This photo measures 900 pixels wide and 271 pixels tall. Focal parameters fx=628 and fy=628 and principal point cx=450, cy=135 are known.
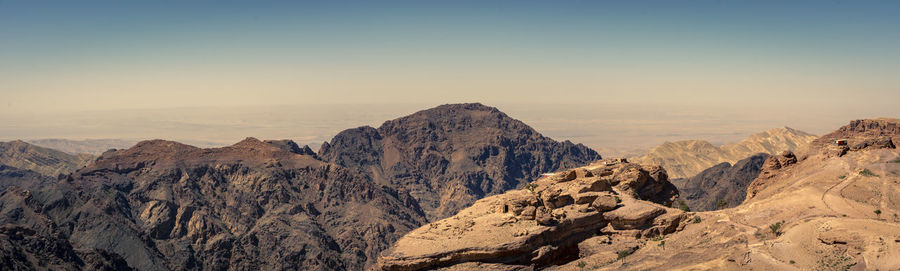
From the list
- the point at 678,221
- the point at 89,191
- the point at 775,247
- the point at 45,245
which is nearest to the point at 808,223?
the point at 775,247

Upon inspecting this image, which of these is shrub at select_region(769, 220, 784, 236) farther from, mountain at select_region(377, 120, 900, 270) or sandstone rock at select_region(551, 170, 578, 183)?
sandstone rock at select_region(551, 170, 578, 183)

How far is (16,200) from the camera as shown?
174500 mm

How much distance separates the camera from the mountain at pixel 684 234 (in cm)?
5012

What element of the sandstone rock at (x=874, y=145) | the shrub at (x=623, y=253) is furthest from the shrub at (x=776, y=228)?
the sandstone rock at (x=874, y=145)

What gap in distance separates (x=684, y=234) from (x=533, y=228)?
15343 millimetres

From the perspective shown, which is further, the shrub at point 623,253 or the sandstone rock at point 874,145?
the sandstone rock at point 874,145

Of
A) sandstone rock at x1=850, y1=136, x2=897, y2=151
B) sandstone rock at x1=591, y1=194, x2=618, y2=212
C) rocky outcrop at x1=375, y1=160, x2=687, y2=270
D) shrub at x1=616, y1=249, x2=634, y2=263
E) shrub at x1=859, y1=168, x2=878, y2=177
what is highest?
sandstone rock at x1=850, y1=136, x2=897, y2=151

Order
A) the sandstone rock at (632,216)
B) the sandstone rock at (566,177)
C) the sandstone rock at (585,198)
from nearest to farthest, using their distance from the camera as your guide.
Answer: the sandstone rock at (632,216) < the sandstone rock at (585,198) < the sandstone rock at (566,177)

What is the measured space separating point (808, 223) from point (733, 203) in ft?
403

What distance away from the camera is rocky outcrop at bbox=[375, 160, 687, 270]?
57125 millimetres

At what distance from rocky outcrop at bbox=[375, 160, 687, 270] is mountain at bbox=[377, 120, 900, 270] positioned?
0.34 feet

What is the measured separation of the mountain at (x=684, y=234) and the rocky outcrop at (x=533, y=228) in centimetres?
10

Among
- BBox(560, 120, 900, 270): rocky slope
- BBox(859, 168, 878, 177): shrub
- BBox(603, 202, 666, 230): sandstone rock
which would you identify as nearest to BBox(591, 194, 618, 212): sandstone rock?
BBox(603, 202, 666, 230): sandstone rock

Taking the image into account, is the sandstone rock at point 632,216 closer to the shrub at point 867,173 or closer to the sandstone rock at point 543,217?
the sandstone rock at point 543,217
